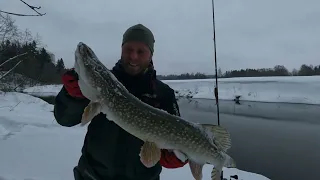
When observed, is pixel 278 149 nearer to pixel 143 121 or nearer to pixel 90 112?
pixel 143 121

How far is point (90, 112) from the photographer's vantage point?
1.71m

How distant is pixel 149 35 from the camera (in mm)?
2178

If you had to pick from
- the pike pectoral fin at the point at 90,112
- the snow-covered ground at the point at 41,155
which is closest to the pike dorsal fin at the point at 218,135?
the pike pectoral fin at the point at 90,112

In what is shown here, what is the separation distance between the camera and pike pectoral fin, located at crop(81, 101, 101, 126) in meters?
1.69

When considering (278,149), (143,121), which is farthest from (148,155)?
(278,149)

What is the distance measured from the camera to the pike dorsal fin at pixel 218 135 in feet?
6.45

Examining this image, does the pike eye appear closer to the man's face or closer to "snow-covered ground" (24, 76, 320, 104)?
the man's face

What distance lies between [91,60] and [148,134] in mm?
565

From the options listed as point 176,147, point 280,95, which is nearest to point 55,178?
point 176,147

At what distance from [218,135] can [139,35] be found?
0.89 m

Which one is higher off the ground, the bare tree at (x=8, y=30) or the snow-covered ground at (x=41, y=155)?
the bare tree at (x=8, y=30)

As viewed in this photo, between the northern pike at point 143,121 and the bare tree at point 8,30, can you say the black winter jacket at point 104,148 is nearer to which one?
the northern pike at point 143,121

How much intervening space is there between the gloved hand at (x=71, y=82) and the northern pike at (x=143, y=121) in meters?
0.05

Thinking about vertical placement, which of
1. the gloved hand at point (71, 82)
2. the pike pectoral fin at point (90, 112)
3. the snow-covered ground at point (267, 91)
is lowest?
the snow-covered ground at point (267, 91)
